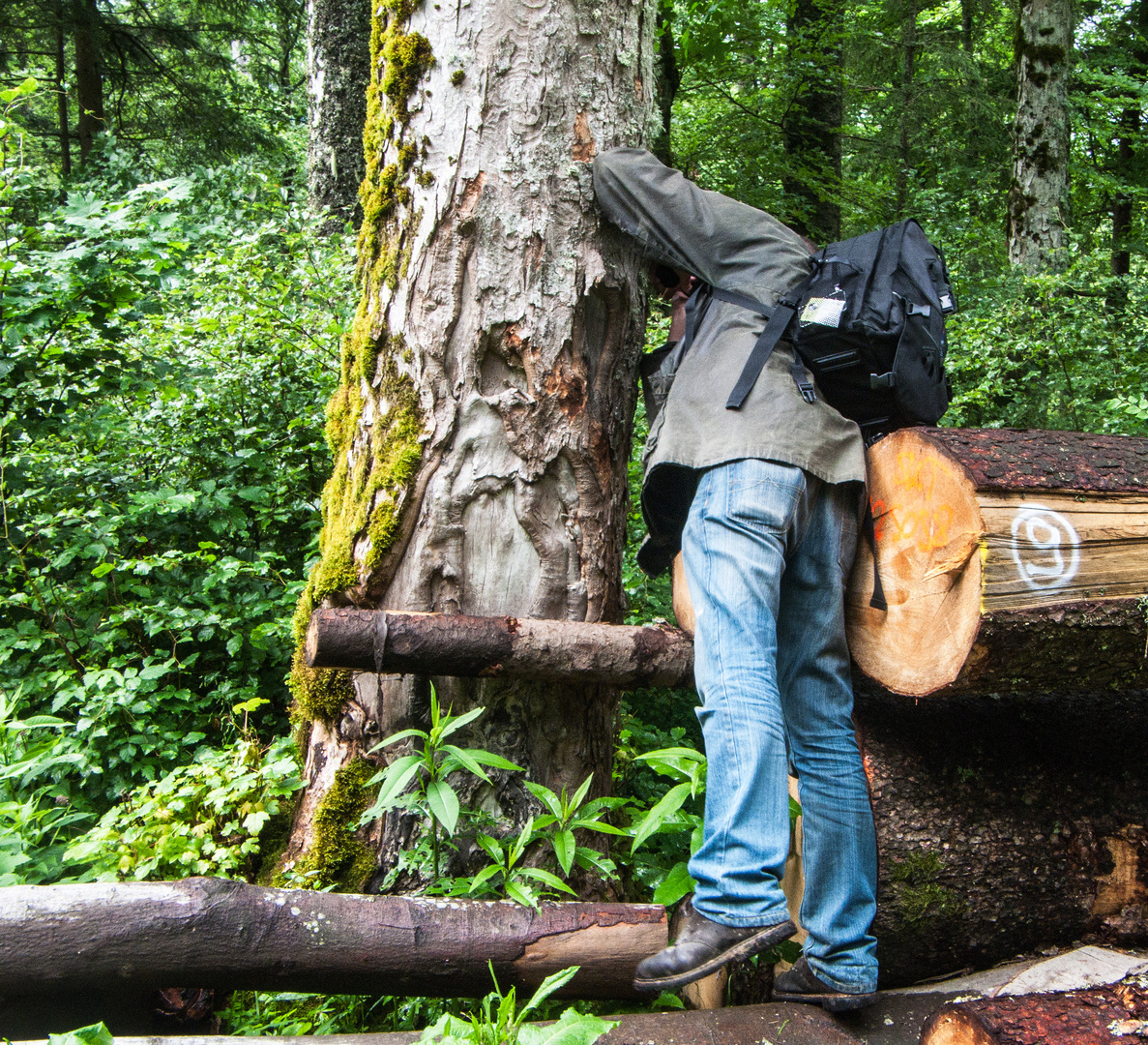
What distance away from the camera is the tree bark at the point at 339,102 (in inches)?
264

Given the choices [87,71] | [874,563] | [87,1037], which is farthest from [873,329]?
[87,71]

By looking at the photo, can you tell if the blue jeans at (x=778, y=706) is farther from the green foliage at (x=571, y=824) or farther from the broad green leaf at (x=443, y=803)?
the broad green leaf at (x=443, y=803)

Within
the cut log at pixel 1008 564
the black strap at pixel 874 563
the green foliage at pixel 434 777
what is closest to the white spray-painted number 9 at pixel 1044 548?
the cut log at pixel 1008 564

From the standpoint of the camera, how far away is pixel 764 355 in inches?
101

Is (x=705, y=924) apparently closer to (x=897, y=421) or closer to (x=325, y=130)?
(x=897, y=421)

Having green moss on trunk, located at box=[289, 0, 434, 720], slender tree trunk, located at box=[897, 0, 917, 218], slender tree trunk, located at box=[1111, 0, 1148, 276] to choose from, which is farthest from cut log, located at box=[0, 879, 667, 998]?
slender tree trunk, located at box=[1111, 0, 1148, 276]

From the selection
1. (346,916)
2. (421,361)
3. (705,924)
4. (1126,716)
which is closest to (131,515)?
(421,361)

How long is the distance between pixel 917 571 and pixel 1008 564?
0.87 ft

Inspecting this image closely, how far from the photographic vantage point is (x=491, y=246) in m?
2.80

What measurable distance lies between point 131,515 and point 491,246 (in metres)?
2.19

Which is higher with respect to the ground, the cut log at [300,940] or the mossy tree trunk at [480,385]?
the mossy tree trunk at [480,385]

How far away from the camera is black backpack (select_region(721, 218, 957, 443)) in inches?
99.0

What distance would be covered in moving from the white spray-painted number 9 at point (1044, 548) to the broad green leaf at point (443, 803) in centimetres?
168

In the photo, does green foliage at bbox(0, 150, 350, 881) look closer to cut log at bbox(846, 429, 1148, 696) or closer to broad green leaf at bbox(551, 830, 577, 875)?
broad green leaf at bbox(551, 830, 577, 875)
